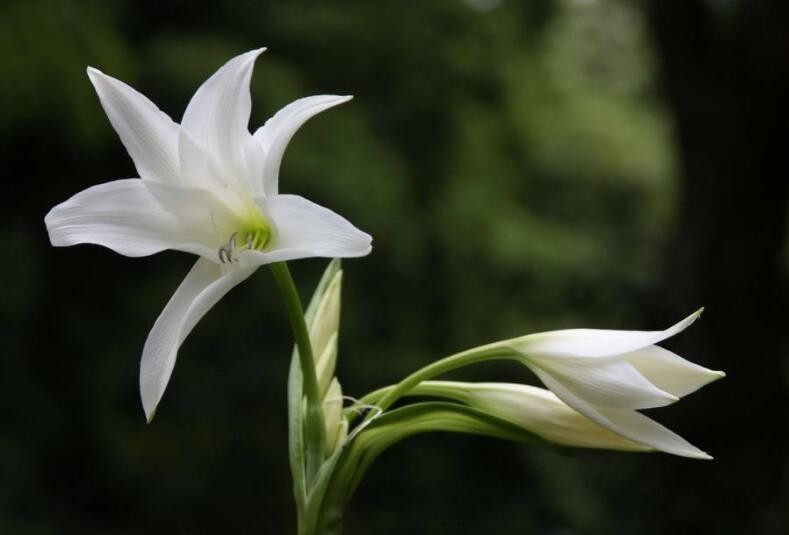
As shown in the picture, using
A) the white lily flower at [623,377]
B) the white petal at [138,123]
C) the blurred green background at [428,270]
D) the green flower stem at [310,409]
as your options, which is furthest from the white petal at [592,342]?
the blurred green background at [428,270]

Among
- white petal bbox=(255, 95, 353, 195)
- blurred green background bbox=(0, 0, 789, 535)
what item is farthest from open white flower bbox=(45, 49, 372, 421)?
blurred green background bbox=(0, 0, 789, 535)

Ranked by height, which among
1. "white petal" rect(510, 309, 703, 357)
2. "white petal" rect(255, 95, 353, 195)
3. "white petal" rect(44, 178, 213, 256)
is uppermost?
"white petal" rect(255, 95, 353, 195)

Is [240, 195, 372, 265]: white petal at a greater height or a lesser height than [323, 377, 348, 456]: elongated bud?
greater

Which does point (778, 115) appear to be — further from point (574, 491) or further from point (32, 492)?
point (32, 492)

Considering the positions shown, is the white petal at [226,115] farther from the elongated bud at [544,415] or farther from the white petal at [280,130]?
the elongated bud at [544,415]

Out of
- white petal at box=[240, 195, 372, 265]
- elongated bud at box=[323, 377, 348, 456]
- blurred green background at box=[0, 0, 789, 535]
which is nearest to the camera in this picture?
white petal at box=[240, 195, 372, 265]

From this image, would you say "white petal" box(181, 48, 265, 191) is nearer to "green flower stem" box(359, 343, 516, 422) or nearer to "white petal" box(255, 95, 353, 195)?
"white petal" box(255, 95, 353, 195)

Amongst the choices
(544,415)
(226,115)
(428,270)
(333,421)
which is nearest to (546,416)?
(544,415)

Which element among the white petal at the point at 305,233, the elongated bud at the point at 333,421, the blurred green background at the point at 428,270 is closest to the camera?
the white petal at the point at 305,233
